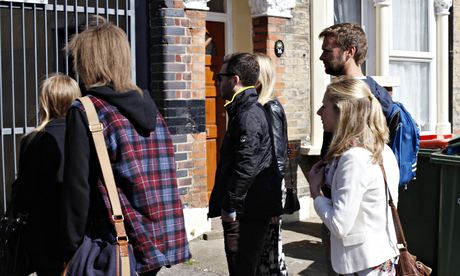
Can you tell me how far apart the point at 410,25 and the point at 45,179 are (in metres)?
7.30

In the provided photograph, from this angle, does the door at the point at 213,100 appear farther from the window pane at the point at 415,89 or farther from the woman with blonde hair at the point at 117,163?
the woman with blonde hair at the point at 117,163

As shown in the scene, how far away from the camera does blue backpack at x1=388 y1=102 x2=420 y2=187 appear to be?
162 inches

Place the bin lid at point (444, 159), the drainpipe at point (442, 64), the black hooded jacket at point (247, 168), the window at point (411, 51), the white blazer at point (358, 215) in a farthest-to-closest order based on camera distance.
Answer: the drainpipe at point (442, 64), the window at point (411, 51), the bin lid at point (444, 159), the black hooded jacket at point (247, 168), the white blazer at point (358, 215)

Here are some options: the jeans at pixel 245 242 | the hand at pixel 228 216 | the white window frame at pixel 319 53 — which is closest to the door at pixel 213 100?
the white window frame at pixel 319 53

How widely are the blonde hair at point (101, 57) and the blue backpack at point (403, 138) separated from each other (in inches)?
70.3

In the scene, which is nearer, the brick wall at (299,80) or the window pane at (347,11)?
the brick wall at (299,80)

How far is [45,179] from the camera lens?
3578 millimetres

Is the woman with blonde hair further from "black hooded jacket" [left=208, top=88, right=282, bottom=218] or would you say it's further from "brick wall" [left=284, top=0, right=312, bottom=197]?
"brick wall" [left=284, top=0, right=312, bottom=197]

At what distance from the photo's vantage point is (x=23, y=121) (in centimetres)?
621

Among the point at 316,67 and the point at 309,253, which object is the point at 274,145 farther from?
the point at 316,67

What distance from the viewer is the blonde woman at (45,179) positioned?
3576mm

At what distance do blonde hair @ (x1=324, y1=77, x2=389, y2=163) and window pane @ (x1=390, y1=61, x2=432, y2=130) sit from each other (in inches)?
252

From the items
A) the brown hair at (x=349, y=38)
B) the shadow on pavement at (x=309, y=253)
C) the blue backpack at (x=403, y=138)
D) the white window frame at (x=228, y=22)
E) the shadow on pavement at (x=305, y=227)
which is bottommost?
the shadow on pavement at (x=309, y=253)

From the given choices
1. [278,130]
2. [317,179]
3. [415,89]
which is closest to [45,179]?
[317,179]
